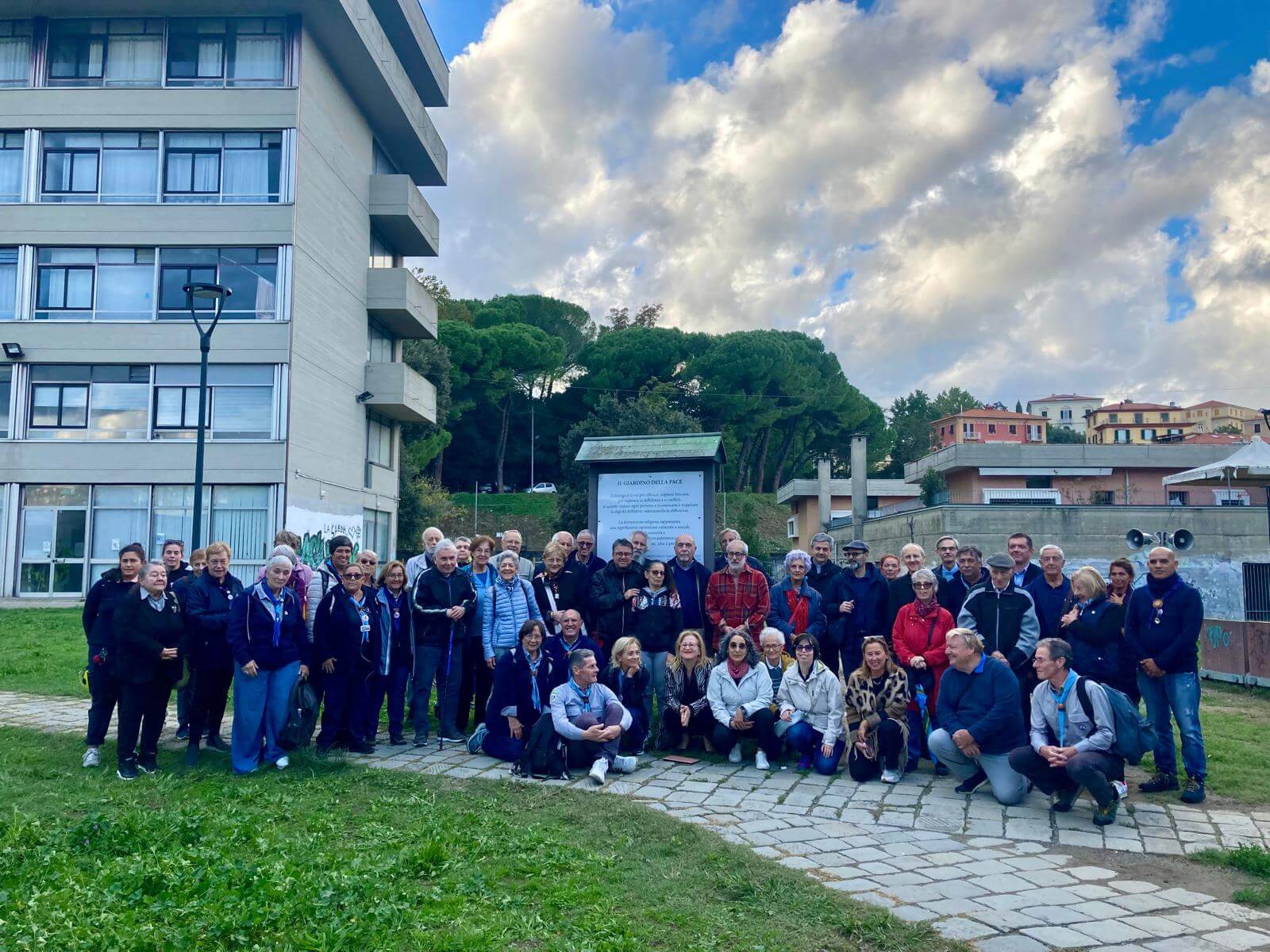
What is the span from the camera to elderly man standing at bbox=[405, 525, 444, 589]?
31.7 ft

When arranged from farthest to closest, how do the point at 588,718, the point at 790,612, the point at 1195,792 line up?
the point at 790,612, the point at 588,718, the point at 1195,792

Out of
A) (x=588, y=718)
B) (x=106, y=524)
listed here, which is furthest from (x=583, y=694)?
(x=106, y=524)

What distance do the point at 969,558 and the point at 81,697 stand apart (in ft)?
34.5

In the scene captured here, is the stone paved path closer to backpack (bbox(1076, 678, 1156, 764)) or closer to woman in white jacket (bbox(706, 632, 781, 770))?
woman in white jacket (bbox(706, 632, 781, 770))

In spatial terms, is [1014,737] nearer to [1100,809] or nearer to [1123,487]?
[1100,809]

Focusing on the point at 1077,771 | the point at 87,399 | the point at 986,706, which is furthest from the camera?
the point at 87,399

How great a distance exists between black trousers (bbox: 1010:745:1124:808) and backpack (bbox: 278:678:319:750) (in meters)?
5.87

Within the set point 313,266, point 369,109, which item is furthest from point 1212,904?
point 369,109

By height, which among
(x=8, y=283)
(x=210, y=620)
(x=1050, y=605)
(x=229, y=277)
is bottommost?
(x=210, y=620)

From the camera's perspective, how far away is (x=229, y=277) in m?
25.3

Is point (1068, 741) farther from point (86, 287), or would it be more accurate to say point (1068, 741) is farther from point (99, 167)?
point (99, 167)

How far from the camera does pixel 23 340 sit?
25.2m

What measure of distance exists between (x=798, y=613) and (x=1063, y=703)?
9.49 feet

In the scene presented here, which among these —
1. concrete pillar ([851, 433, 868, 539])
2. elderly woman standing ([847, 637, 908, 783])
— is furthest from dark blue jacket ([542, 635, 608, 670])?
concrete pillar ([851, 433, 868, 539])
